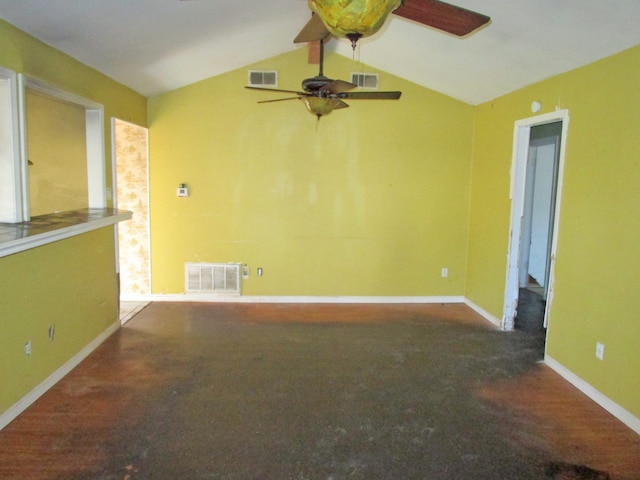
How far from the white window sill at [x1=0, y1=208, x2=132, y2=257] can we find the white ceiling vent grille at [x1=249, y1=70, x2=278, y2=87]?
89.6 inches

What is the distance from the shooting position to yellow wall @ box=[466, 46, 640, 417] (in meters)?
2.90

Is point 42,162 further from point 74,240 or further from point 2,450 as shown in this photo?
point 2,450

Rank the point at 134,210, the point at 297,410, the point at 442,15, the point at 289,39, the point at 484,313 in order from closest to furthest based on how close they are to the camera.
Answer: the point at 442,15, the point at 297,410, the point at 289,39, the point at 484,313, the point at 134,210

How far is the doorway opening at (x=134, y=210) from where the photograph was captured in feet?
17.5

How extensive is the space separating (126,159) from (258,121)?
5.60 ft

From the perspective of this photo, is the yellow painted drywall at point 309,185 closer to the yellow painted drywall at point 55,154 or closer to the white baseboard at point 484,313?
the white baseboard at point 484,313

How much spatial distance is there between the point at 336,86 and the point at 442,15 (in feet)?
3.72

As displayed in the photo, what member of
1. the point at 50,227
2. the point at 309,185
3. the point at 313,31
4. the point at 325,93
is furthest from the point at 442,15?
the point at 309,185

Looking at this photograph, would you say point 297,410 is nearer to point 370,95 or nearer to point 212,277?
point 370,95

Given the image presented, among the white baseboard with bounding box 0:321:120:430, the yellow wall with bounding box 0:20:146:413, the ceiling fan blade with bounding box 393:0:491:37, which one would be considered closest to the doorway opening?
the yellow wall with bounding box 0:20:146:413

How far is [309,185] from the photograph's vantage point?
5.48m

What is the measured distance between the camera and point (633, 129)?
2902 mm

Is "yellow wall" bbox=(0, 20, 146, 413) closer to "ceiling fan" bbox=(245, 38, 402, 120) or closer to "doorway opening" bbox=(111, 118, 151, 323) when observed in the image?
"doorway opening" bbox=(111, 118, 151, 323)

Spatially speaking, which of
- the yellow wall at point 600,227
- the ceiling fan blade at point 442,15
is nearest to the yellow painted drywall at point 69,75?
the ceiling fan blade at point 442,15
